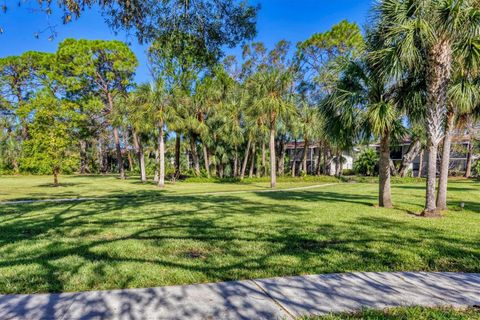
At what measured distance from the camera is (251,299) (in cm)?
314

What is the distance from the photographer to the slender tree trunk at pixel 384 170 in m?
10.4

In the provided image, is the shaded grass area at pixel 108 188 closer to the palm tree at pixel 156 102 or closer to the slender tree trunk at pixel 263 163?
the palm tree at pixel 156 102

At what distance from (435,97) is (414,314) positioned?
798 cm

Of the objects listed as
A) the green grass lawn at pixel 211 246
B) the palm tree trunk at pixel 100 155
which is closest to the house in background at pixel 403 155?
the green grass lawn at pixel 211 246

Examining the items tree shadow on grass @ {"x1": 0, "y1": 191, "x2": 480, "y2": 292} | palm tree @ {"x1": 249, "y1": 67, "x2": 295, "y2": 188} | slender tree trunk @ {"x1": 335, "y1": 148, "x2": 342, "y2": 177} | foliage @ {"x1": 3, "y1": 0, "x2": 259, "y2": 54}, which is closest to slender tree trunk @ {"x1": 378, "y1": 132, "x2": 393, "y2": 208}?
tree shadow on grass @ {"x1": 0, "y1": 191, "x2": 480, "y2": 292}

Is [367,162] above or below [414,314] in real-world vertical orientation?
above

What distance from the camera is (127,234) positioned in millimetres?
6363

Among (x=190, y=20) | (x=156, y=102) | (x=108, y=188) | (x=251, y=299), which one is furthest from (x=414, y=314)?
(x=156, y=102)

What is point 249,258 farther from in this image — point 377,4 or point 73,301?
point 377,4

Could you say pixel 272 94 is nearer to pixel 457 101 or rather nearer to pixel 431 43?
pixel 431 43

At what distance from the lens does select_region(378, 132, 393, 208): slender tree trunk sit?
10.4m

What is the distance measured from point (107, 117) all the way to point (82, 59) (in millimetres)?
5912

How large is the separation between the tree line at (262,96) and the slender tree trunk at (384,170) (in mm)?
38

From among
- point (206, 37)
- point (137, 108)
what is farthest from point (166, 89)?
point (206, 37)
